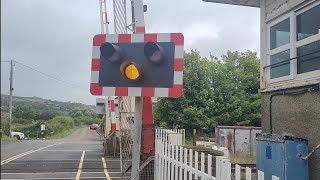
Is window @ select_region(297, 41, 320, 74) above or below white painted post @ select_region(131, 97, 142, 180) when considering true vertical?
above

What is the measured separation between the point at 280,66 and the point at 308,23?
0.96 meters

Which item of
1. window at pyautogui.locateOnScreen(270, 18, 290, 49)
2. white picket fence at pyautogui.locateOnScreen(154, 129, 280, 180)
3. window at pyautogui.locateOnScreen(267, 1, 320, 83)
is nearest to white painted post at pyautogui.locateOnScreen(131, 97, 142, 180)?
white picket fence at pyautogui.locateOnScreen(154, 129, 280, 180)

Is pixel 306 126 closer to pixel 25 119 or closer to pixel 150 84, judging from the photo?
pixel 150 84

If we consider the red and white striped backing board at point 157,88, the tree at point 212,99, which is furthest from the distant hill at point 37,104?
the tree at point 212,99

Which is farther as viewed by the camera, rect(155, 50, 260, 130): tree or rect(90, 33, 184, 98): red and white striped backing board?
rect(155, 50, 260, 130): tree

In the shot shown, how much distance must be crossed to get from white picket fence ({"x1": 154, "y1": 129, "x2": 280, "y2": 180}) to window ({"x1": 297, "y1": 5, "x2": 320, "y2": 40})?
2.45 m

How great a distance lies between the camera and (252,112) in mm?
33781

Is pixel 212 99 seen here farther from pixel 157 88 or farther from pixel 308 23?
pixel 157 88

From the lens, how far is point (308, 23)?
20.0 feet

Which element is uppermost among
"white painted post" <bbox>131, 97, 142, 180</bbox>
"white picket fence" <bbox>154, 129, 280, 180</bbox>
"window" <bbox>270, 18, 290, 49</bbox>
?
"window" <bbox>270, 18, 290, 49</bbox>

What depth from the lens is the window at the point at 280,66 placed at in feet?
21.6

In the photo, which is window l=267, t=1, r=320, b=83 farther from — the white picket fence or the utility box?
the white picket fence

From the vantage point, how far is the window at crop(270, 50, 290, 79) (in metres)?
6.58

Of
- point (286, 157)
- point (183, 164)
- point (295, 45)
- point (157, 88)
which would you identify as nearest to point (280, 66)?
point (295, 45)
